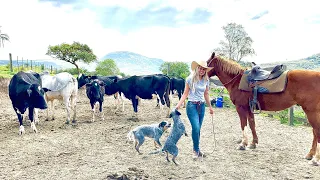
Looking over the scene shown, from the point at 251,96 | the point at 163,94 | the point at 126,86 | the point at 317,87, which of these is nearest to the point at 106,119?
the point at 126,86

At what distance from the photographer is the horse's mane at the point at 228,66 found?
6.60m

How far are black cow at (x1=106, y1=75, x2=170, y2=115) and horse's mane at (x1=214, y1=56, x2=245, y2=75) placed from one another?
444 centimetres

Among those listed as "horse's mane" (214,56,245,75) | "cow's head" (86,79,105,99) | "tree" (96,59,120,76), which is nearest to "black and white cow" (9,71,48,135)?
"cow's head" (86,79,105,99)

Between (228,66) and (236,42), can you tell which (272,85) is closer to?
(228,66)

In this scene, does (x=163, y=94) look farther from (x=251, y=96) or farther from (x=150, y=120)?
(x=251, y=96)

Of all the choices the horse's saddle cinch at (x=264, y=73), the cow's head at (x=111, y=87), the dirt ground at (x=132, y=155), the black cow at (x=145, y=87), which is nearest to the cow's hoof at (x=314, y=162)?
the dirt ground at (x=132, y=155)

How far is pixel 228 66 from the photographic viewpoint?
6.65m

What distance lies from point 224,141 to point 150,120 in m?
3.84

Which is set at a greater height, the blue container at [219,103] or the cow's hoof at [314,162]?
the blue container at [219,103]

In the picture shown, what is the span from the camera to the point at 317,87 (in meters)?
5.12

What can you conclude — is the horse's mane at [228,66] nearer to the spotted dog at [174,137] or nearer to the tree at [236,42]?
the spotted dog at [174,137]

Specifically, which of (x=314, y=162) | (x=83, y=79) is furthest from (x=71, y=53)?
(x=314, y=162)

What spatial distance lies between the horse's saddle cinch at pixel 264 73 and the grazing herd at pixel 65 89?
5146 millimetres

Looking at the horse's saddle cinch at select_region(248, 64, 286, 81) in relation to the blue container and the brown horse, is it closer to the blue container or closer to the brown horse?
the brown horse
